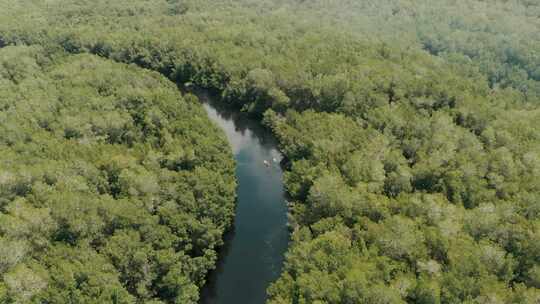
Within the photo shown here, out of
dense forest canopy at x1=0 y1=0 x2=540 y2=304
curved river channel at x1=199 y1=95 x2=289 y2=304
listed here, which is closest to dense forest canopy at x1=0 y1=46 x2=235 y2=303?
dense forest canopy at x1=0 y1=0 x2=540 y2=304

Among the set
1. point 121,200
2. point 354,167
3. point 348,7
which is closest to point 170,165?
point 121,200

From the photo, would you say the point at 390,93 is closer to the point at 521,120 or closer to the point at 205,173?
the point at 521,120

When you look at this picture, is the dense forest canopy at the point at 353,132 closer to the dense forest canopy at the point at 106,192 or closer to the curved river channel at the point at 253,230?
the dense forest canopy at the point at 106,192

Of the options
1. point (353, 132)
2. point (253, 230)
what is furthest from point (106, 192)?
point (353, 132)

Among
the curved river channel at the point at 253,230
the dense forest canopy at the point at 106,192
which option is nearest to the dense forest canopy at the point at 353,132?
the dense forest canopy at the point at 106,192

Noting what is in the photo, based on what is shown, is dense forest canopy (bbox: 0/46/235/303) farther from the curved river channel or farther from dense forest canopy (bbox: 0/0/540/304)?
the curved river channel
